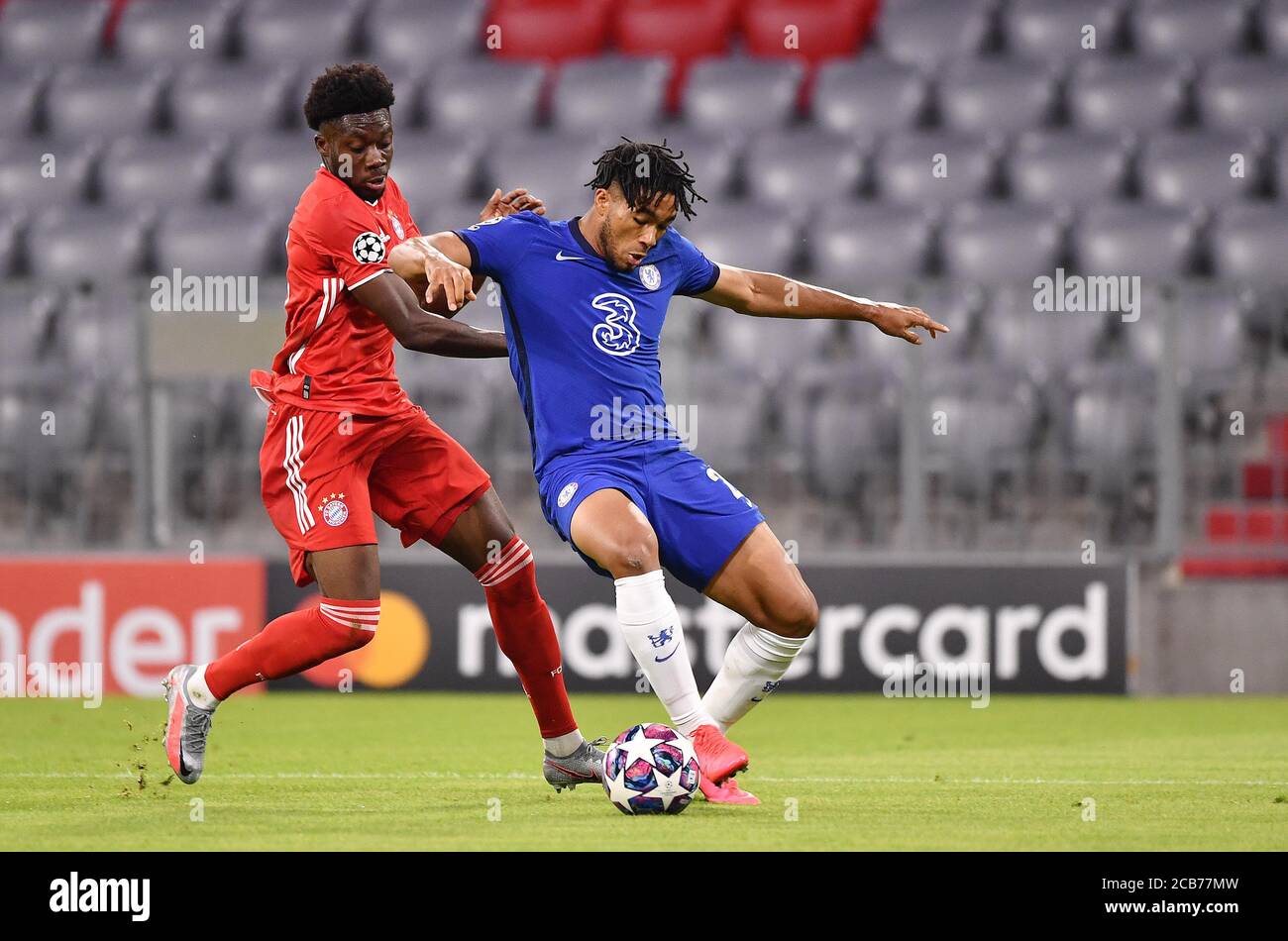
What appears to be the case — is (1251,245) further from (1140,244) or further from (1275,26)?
(1275,26)

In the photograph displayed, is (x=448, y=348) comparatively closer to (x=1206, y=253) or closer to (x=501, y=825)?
(x=501, y=825)

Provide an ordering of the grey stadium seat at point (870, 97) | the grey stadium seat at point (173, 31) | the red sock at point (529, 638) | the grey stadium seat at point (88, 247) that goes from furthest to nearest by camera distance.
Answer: the grey stadium seat at point (173, 31), the grey stadium seat at point (870, 97), the grey stadium seat at point (88, 247), the red sock at point (529, 638)

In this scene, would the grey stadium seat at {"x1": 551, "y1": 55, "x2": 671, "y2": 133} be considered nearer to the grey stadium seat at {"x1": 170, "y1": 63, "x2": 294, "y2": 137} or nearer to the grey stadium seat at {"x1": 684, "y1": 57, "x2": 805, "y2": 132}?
the grey stadium seat at {"x1": 684, "y1": 57, "x2": 805, "y2": 132}

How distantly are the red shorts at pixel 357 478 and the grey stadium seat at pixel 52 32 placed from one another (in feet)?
34.8

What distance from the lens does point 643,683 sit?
1012cm

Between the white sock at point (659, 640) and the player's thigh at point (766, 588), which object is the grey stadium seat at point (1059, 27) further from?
the white sock at point (659, 640)

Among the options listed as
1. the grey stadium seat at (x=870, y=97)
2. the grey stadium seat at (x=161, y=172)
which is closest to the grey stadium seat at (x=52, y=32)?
the grey stadium seat at (x=161, y=172)

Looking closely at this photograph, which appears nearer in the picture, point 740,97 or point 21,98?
point 740,97

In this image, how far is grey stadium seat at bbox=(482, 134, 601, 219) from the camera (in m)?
13.2

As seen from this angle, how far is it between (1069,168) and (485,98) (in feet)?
14.8

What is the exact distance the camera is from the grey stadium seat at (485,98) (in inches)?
572

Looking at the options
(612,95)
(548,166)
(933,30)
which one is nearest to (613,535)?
(548,166)

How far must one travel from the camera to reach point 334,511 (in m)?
5.90

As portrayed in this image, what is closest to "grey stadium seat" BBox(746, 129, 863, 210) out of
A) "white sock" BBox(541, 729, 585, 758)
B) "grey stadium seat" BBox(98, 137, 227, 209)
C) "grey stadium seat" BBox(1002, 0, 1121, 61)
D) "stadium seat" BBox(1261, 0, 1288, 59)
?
"grey stadium seat" BBox(1002, 0, 1121, 61)
